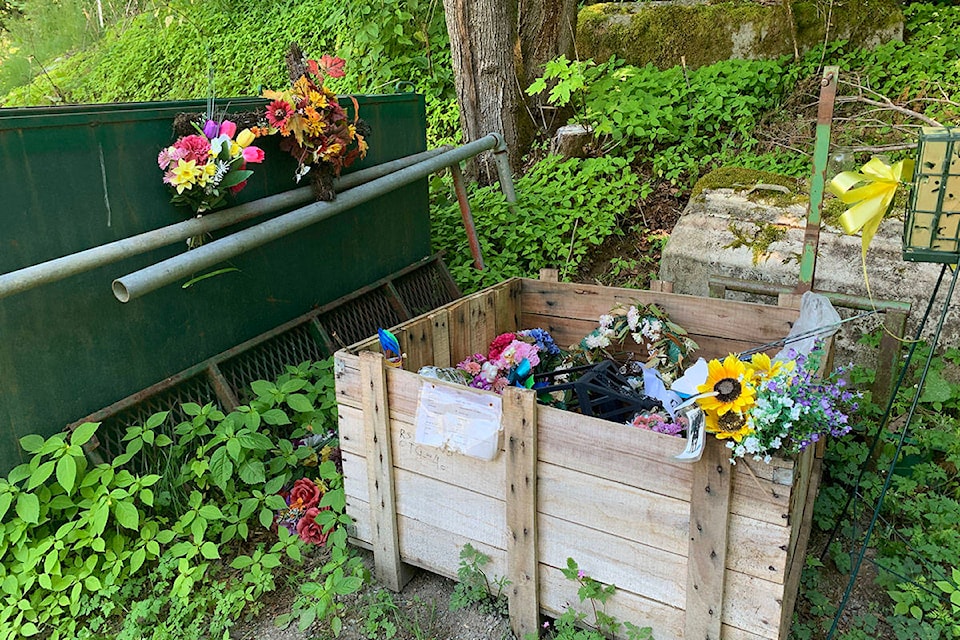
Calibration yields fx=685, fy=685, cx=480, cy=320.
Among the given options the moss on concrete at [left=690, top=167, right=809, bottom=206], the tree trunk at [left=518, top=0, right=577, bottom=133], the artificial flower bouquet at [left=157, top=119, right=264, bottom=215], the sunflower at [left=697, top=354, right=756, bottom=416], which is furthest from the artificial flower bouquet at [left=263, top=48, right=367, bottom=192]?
the tree trunk at [left=518, top=0, right=577, bottom=133]

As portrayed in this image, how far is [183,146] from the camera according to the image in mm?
2695

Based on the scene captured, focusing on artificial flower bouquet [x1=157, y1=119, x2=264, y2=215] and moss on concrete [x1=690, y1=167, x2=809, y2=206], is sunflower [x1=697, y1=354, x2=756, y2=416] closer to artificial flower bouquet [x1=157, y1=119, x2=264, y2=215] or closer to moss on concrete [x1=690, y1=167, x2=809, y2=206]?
artificial flower bouquet [x1=157, y1=119, x2=264, y2=215]

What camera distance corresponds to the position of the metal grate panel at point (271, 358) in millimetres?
3168

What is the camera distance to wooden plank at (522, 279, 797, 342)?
277cm

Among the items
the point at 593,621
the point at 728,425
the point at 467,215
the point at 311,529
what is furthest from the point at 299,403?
the point at 467,215

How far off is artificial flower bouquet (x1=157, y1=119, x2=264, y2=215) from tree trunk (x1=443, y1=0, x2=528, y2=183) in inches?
123

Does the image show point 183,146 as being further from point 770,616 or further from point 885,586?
point 885,586

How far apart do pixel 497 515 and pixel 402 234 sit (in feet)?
7.95

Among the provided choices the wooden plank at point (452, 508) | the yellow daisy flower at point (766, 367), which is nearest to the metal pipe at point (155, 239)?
the wooden plank at point (452, 508)

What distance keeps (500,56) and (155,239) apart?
378cm

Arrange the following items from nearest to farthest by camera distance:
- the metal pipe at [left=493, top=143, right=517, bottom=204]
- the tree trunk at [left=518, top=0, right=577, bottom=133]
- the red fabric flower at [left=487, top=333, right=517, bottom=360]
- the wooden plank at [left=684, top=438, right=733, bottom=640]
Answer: the wooden plank at [left=684, top=438, right=733, bottom=640] < the red fabric flower at [left=487, top=333, right=517, bottom=360] < the metal pipe at [left=493, top=143, right=517, bottom=204] < the tree trunk at [left=518, top=0, right=577, bottom=133]

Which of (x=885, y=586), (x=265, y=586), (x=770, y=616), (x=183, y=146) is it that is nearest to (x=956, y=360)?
(x=885, y=586)

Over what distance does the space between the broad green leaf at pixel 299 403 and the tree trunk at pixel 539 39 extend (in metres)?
3.78

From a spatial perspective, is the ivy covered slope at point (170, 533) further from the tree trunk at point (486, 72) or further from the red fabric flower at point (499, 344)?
the tree trunk at point (486, 72)
